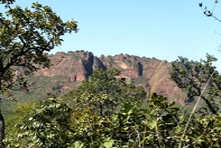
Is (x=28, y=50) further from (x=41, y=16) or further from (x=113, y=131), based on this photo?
(x=113, y=131)

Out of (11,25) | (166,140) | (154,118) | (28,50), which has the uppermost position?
(11,25)

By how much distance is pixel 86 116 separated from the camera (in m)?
8.66

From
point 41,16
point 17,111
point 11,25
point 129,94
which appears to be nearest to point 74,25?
point 41,16

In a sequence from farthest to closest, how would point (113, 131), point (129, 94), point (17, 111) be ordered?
point (129, 94) → point (17, 111) → point (113, 131)

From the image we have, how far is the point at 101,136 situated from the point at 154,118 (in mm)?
424

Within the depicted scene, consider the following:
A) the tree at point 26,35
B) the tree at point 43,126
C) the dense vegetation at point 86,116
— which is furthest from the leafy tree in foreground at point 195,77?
the tree at point 43,126

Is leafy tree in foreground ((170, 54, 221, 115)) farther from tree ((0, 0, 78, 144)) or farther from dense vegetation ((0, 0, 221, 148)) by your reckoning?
tree ((0, 0, 78, 144))

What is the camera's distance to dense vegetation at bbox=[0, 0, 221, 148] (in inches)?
89.0

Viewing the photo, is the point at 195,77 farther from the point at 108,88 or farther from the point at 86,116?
the point at 108,88

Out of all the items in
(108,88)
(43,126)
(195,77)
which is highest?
(108,88)

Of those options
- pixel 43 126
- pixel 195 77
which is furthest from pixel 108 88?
pixel 43 126

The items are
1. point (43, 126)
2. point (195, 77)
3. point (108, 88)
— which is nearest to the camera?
point (43, 126)

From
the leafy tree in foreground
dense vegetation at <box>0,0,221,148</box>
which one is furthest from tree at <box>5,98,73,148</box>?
the leafy tree in foreground

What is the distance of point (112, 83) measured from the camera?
65.9 metres
